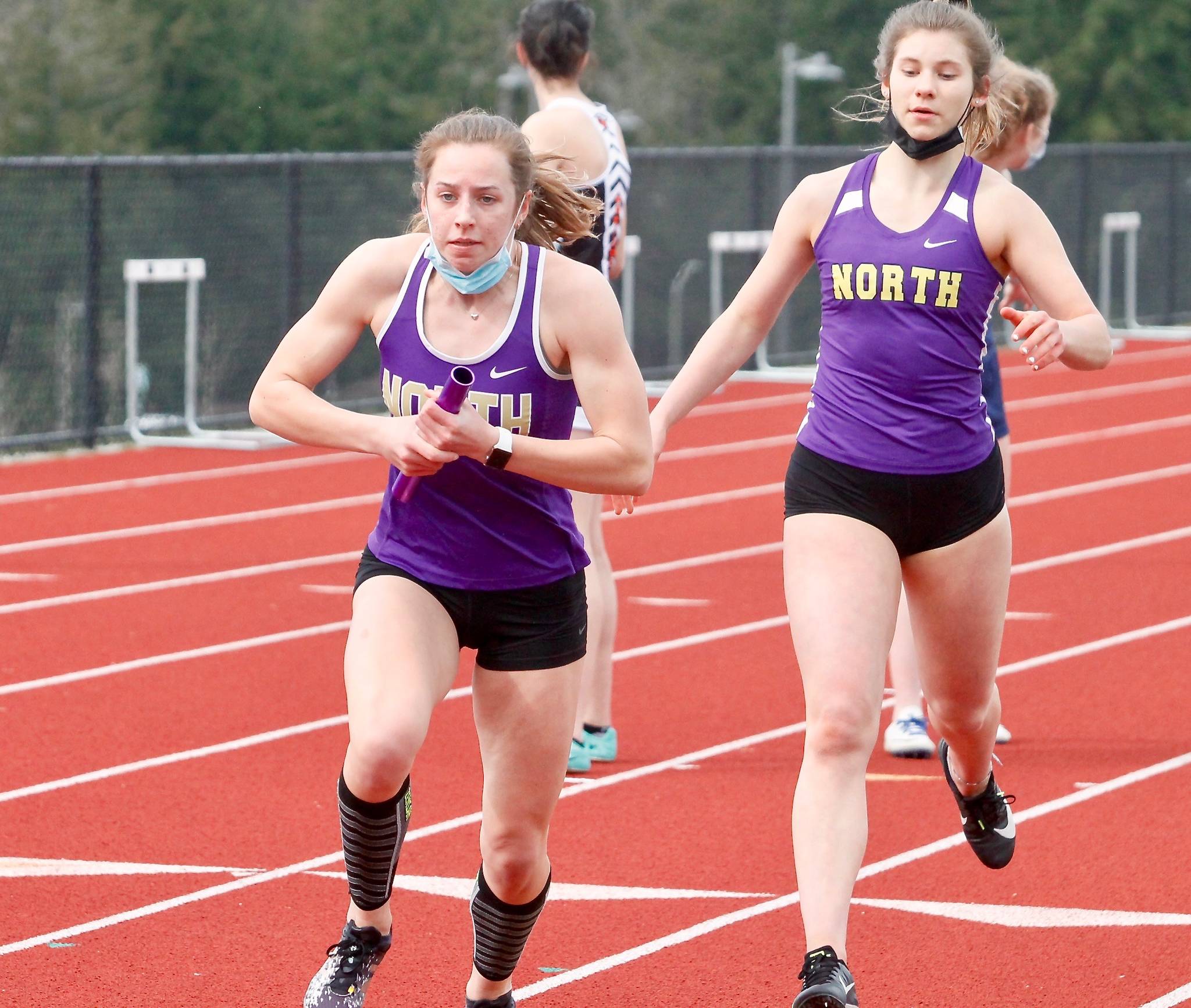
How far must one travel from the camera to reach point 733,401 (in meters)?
17.8

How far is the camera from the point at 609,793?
20.4ft

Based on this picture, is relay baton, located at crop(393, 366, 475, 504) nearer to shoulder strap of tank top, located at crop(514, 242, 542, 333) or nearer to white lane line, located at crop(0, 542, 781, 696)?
shoulder strap of tank top, located at crop(514, 242, 542, 333)

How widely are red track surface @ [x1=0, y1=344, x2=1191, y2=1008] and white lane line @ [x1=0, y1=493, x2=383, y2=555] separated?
50 millimetres

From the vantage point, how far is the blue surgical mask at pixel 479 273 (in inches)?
157

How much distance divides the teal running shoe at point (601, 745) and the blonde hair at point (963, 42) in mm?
2333

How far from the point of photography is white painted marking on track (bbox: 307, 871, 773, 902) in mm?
5223

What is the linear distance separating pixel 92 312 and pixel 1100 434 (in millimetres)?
7342


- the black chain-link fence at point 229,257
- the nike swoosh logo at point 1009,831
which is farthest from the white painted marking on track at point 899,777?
the black chain-link fence at point 229,257

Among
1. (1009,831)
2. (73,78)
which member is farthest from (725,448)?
(73,78)

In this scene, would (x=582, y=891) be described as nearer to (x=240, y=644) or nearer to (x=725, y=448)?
(x=240, y=644)

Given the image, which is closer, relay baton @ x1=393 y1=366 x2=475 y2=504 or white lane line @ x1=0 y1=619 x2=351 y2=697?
relay baton @ x1=393 y1=366 x2=475 y2=504

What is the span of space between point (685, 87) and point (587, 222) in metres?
73.4

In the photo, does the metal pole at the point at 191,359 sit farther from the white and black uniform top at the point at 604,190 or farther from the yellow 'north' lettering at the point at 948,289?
the yellow 'north' lettering at the point at 948,289

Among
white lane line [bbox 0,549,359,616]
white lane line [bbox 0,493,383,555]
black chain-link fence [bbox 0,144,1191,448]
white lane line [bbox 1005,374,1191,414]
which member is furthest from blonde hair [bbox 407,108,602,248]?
white lane line [bbox 1005,374,1191,414]
